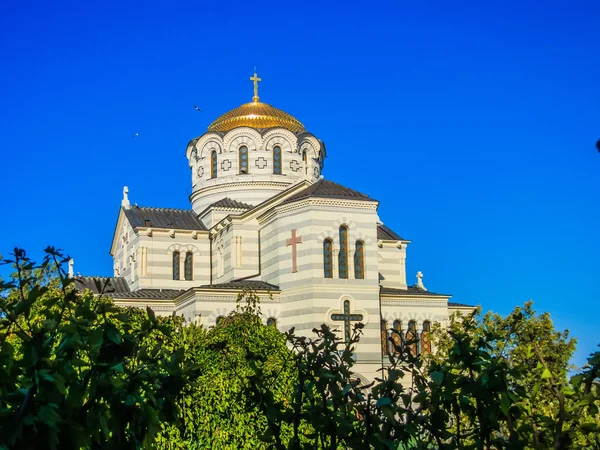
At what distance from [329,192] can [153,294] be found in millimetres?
10496

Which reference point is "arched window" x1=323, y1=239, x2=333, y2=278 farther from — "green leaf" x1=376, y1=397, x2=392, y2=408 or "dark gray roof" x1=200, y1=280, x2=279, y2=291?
"green leaf" x1=376, y1=397, x2=392, y2=408

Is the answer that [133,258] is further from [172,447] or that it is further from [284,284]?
[172,447]

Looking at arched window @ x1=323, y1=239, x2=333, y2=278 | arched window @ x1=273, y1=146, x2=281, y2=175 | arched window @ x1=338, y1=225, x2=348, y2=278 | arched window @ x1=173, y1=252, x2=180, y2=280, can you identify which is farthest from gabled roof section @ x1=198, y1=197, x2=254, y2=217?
arched window @ x1=338, y1=225, x2=348, y2=278

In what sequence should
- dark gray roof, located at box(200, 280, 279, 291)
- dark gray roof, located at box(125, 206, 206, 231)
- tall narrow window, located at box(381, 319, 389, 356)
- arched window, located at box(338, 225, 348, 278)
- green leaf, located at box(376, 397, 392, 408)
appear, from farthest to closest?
dark gray roof, located at box(125, 206, 206, 231) < tall narrow window, located at box(381, 319, 389, 356) < dark gray roof, located at box(200, 280, 279, 291) < arched window, located at box(338, 225, 348, 278) < green leaf, located at box(376, 397, 392, 408)

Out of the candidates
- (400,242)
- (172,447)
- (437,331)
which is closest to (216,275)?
(400,242)

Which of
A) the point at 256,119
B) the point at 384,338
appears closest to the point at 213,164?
the point at 256,119

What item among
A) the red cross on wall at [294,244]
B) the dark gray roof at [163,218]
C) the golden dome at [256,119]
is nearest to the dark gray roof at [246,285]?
the red cross on wall at [294,244]

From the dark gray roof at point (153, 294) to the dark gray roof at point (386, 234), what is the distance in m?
11.4

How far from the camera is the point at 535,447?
255 inches

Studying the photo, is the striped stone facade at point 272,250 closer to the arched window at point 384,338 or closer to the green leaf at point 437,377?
the arched window at point 384,338

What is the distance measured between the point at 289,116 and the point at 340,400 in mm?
39596

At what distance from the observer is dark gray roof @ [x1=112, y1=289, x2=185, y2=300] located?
1516 inches

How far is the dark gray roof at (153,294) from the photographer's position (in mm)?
38500

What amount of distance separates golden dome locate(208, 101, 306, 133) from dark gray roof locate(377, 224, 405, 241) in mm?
7165
